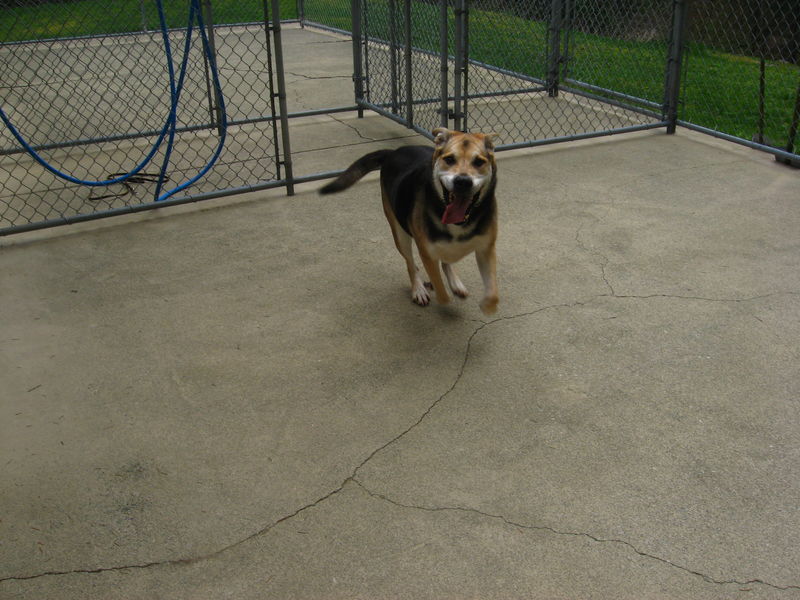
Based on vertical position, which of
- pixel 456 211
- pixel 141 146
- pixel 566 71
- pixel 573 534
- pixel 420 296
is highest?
pixel 456 211

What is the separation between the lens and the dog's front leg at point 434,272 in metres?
3.50

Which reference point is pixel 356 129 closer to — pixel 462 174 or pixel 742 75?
pixel 462 174

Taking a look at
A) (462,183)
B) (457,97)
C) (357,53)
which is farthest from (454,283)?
(357,53)

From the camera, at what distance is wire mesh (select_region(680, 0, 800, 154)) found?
661 centimetres

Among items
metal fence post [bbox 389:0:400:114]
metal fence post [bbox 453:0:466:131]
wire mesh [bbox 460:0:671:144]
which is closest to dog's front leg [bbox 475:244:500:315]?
metal fence post [bbox 453:0:466:131]

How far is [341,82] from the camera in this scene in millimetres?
9016

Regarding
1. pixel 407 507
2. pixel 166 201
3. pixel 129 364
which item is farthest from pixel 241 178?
pixel 407 507

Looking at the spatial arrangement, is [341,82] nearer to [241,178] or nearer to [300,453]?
[241,178]

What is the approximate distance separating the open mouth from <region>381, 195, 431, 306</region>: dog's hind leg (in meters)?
Result: 0.56

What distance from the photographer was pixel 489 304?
11.3ft

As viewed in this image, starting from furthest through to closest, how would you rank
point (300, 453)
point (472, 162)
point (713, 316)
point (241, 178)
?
1. point (241, 178)
2. point (713, 316)
3. point (472, 162)
4. point (300, 453)

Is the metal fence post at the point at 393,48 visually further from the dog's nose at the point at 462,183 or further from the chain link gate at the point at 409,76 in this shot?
the dog's nose at the point at 462,183

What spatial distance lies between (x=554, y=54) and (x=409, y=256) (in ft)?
15.6

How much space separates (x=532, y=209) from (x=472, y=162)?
1.99 m
